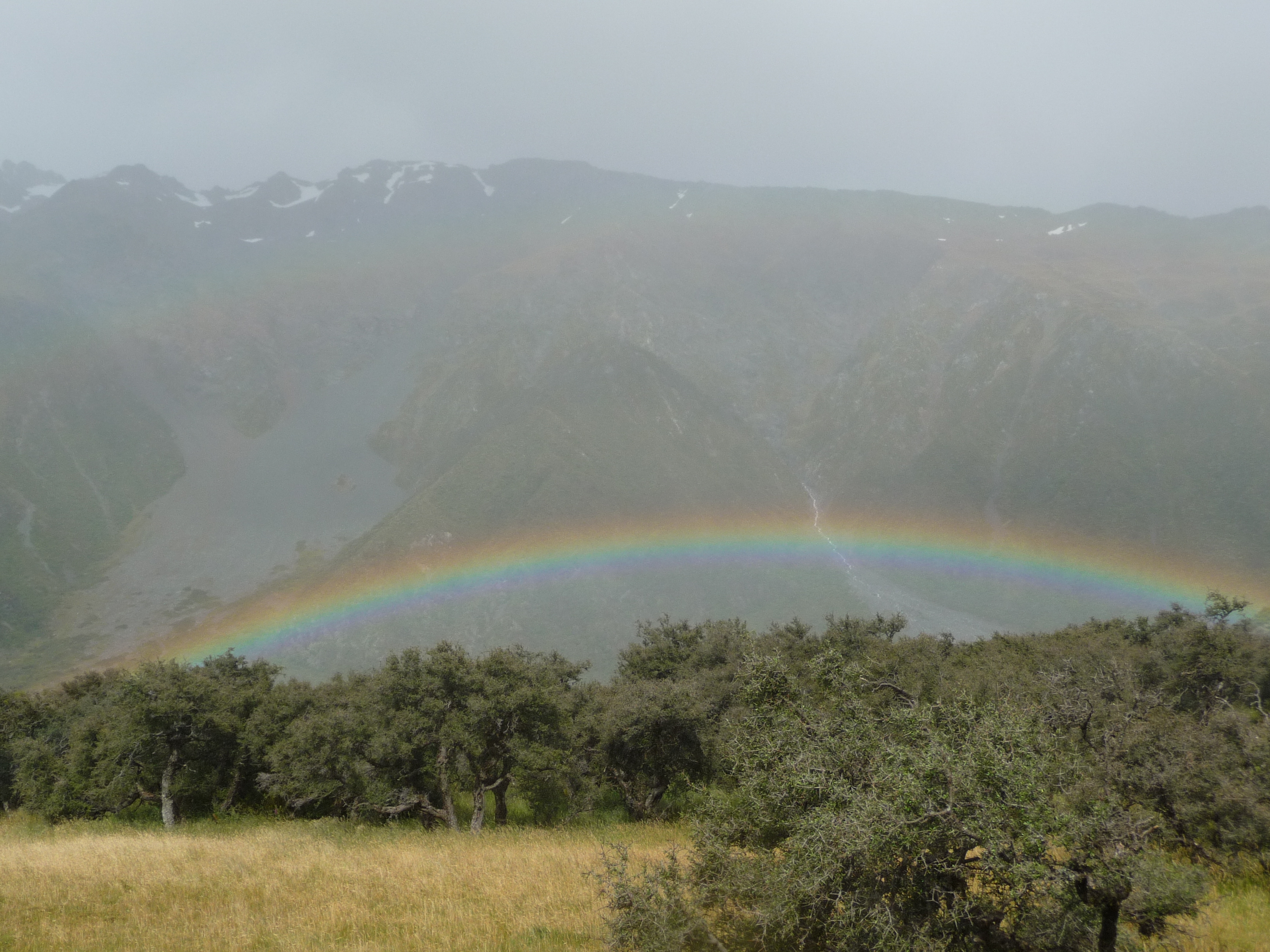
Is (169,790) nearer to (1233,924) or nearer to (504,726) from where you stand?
(504,726)

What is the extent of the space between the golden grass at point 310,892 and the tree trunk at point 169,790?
553cm

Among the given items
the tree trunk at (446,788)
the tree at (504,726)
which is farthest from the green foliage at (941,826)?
the tree trunk at (446,788)

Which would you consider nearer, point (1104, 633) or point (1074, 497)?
point (1104, 633)

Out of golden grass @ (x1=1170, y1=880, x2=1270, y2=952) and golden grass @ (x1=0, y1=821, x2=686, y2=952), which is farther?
golden grass @ (x1=0, y1=821, x2=686, y2=952)

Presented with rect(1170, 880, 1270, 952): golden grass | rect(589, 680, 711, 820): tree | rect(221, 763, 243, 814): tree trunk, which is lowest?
rect(221, 763, 243, 814): tree trunk

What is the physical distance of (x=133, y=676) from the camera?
35.1 m

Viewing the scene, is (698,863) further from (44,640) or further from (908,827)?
(44,640)

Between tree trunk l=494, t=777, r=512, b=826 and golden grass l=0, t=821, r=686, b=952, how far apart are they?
3403mm

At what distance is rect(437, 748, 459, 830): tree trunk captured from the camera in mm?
29859

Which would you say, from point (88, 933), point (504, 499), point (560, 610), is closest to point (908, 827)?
point (88, 933)

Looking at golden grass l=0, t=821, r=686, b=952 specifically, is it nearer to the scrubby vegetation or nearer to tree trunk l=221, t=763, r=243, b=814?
the scrubby vegetation

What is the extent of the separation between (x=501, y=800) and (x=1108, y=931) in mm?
26554

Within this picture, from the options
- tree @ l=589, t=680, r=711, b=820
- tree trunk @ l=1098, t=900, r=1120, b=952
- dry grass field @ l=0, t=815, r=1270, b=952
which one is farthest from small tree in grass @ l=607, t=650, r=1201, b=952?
tree @ l=589, t=680, r=711, b=820

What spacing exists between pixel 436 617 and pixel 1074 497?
Result: 17195 centimetres
